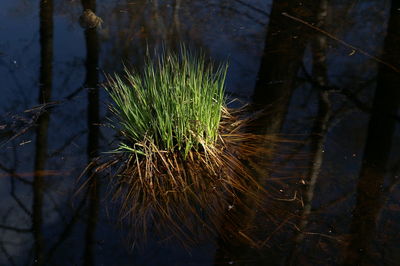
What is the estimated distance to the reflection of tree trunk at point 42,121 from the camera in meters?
3.03

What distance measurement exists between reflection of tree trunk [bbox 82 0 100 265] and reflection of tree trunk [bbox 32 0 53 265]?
0.26m

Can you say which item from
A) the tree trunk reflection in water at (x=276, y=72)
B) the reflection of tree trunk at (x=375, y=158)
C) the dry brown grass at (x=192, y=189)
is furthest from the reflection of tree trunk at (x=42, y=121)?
the reflection of tree trunk at (x=375, y=158)

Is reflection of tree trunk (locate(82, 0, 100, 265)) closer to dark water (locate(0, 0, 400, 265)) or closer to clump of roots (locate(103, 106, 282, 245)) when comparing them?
dark water (locate(0, 0, 400, 265))

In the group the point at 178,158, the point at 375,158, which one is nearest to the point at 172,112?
the point at 178,158

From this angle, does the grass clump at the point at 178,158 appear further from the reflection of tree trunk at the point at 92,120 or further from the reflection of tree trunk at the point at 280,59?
the reflection of tree trunk at the point at 280,59

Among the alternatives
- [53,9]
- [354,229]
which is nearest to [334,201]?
[354,229]

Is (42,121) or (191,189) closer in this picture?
(191,189)

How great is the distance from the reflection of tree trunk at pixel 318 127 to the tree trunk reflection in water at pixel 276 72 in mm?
108

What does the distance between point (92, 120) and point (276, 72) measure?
153cm

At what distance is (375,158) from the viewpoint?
3492 mm

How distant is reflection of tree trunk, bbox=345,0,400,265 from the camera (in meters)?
2.83

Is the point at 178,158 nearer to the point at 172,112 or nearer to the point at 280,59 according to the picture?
the point at 172,112

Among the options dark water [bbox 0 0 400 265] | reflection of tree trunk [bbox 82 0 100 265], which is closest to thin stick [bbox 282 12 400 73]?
dark water [bbox 0 0 400 265]

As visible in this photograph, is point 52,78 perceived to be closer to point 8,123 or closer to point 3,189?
point 8,123
